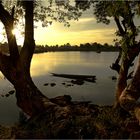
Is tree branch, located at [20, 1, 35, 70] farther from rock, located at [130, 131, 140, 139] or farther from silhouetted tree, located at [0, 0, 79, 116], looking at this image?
rock, located at [130, 131, 140, 139]

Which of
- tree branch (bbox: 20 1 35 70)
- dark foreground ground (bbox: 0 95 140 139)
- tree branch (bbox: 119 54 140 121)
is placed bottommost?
dark foreground ground (bbox: 0 95 140 139)

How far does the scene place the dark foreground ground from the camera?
1365 cm

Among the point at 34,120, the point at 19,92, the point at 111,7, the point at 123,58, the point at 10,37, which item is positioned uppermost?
the point at 111,7

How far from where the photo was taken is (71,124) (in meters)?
14.4

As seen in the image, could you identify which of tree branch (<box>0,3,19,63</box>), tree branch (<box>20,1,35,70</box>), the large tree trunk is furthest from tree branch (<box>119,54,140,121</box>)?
tree branch (<box>0,3,19,63</box>)

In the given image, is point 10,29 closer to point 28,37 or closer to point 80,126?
point 28,37

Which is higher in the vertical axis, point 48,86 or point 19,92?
point 19,92

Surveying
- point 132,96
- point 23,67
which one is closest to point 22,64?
point 23,67

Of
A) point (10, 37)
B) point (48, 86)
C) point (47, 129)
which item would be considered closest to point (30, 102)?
point (47, 129)

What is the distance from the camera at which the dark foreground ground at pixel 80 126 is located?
13.6m

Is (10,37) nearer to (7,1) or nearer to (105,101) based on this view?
(7,1)

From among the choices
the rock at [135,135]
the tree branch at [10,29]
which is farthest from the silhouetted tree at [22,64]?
the rock at [135,135]

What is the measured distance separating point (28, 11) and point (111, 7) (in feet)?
17.9

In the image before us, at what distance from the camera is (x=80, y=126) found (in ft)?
46.7
